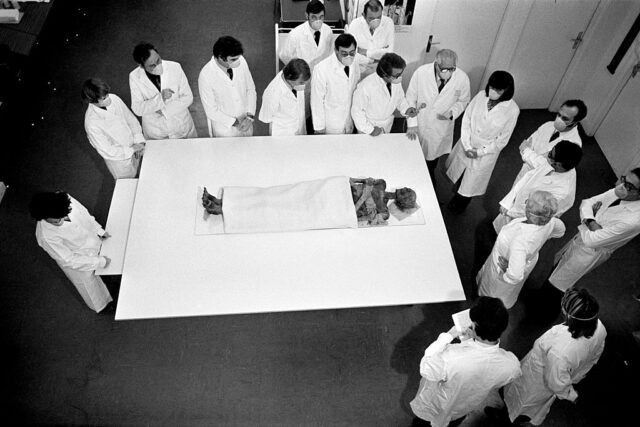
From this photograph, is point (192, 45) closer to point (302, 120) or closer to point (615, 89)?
point (302, 120)

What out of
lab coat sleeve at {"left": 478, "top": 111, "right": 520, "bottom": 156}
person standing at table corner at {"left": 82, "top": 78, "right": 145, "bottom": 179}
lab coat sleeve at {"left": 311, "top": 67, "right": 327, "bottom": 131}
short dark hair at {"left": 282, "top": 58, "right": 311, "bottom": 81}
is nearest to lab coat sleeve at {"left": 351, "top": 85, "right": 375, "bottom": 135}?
lab coat sleeve at {"left": 311, "top": 67, "right": 327, "bottom": 131}

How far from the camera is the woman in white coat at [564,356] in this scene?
2.67 m

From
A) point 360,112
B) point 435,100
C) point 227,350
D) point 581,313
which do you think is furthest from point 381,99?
point 227,350

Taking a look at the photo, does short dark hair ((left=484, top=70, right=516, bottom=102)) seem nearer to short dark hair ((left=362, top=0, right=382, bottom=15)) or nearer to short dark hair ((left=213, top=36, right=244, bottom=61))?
short dark hair ((left=362, top=0, right=382, bottom=15))

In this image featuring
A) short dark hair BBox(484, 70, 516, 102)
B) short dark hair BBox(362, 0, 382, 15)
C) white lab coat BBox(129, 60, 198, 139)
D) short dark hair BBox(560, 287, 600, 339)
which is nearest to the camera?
short dark hair BBox(560, 287, 600, 339)

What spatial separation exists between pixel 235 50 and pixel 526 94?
3.20 metres

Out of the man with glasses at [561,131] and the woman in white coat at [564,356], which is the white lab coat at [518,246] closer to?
the woman in white coat at [564,356]

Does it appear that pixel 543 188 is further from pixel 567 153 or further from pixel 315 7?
pixel 315 7

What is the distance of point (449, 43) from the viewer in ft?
15.9

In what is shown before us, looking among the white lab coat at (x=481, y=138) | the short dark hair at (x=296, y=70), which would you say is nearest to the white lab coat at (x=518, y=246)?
the white lab coat at (x=481, y=138)

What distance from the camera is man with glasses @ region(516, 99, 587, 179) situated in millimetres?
3422

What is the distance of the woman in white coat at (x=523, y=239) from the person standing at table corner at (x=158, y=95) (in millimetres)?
2558

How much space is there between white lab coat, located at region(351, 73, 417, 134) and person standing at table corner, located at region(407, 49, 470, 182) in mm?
121

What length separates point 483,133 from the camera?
391 cm
